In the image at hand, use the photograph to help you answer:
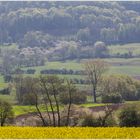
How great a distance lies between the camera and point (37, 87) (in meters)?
48.7

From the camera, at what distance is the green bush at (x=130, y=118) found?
31.5 meters

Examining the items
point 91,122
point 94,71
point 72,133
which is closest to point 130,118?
point 91,122

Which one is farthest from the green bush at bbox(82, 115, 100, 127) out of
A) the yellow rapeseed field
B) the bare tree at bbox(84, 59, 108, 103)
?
the bare tree at bbox(84, 59, 108, 103)

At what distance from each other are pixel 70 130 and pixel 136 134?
2881 millimetres

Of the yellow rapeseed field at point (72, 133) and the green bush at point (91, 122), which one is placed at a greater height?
the yellow rapeseed field at point (72, 133)

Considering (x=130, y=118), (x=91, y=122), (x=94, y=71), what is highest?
(x=130, y=118)

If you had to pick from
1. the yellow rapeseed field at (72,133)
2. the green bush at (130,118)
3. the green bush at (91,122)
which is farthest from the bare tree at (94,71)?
the yellow rapeseed field at (72,133)

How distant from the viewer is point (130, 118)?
3219 cm

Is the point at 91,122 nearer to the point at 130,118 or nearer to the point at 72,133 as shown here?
the point at 130,118

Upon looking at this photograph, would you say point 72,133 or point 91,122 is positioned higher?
point 72,133

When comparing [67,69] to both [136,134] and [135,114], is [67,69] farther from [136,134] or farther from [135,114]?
[136,134]

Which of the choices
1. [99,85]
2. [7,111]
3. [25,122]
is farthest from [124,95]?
[7,111]

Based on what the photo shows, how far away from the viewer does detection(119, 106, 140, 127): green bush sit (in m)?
31.5

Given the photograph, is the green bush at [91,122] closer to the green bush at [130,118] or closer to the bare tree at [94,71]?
the green bush at [130,118]
